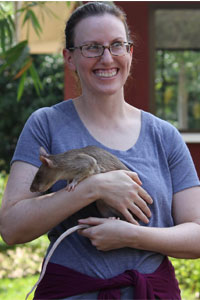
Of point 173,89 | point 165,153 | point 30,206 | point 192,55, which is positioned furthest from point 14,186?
point 173,89

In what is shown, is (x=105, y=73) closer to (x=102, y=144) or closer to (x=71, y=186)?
(x=102, y=144)

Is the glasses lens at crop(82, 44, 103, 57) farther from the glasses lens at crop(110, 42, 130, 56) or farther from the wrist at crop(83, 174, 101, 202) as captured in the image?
the wrist at crop(83, 174, 101, 202)

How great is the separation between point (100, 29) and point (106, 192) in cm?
78

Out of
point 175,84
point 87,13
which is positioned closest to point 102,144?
point 87,13

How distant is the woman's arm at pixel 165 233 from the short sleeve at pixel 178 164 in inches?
1.5

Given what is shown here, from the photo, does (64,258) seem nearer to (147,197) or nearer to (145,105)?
(147,197)

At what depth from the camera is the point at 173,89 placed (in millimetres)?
14836

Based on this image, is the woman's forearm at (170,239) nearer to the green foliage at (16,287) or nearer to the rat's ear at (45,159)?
the rat's ear at (45,159)

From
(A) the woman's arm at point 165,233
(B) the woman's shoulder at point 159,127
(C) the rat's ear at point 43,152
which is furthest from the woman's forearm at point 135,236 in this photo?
(B) the woman's shoulder at point 159,127

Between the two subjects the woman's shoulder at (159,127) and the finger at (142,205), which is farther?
the woman's shoulder at (159,127)

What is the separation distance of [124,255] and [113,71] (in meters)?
0.87

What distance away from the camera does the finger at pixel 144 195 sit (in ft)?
7.57

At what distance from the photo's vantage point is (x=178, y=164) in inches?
98.0

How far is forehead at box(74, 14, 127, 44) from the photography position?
2.41 meters
